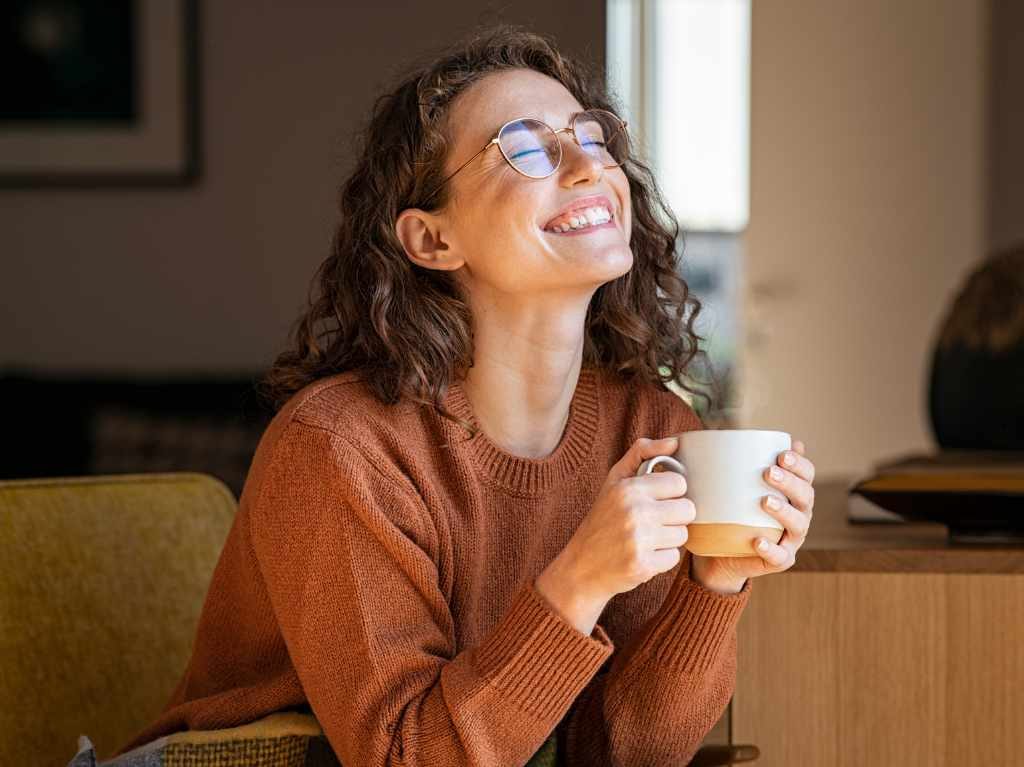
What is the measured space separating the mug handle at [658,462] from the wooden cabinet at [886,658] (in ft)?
0.72

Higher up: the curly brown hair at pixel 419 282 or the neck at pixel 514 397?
the curly brown hair at pixel 419 282

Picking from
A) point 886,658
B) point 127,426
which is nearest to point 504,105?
point 886,658

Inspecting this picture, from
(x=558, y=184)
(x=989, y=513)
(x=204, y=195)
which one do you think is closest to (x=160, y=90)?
(x=204, y=195)

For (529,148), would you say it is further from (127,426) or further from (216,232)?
(216,232)

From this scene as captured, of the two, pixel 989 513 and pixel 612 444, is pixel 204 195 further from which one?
pixel 989 513

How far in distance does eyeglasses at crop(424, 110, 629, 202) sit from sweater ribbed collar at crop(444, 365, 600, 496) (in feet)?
0.69

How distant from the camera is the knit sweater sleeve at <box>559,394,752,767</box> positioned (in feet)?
3.75

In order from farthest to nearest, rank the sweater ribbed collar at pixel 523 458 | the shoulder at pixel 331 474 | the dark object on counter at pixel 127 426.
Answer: the dark object on counter at pixel 127 426, the sweater ribbed collar at pixel 523 458, the shoulder at pixel 331 474

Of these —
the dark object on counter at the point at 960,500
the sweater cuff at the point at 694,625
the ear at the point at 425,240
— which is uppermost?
the ear at the point at 425,240

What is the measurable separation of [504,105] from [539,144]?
7 centimetres

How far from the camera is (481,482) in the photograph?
1240mm

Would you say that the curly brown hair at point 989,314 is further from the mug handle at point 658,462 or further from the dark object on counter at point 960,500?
the mug handle at point 658,462

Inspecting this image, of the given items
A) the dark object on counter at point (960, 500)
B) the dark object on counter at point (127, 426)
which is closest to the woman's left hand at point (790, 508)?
the dark object on counter at point (960, 500)

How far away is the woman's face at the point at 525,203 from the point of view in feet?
3.92
